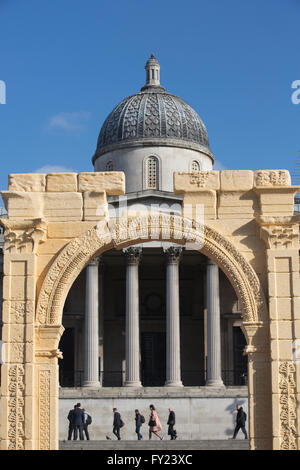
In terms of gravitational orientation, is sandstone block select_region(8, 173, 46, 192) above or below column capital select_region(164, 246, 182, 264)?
below

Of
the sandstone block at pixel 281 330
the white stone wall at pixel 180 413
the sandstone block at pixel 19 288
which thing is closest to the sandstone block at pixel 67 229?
the sandstone block at pixel 19 288

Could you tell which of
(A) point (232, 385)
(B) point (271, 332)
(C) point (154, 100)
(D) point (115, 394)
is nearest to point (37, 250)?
(B) point (271, 332)

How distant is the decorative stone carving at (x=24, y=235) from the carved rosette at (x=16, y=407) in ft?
7.54

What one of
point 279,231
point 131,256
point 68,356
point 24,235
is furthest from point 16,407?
point 68,356

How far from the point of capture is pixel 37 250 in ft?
58.9

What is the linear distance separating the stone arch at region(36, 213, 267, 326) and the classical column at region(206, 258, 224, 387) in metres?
26.4

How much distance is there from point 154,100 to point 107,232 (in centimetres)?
3603

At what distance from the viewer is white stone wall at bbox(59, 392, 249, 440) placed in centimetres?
4050

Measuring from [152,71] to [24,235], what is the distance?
40.9 metres

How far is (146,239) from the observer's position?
59.9ft

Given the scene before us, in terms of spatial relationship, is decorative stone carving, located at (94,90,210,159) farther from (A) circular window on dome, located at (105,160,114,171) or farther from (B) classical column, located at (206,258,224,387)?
(B) classical column, located at (206,258,224,387)

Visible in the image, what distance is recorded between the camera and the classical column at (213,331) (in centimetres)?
4372

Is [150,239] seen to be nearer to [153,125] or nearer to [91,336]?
[91,336]

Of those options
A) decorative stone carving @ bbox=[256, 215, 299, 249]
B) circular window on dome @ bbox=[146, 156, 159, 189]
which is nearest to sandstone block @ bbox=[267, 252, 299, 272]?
decorative stone carving @ bbox=[256, 215, 299, 249]
